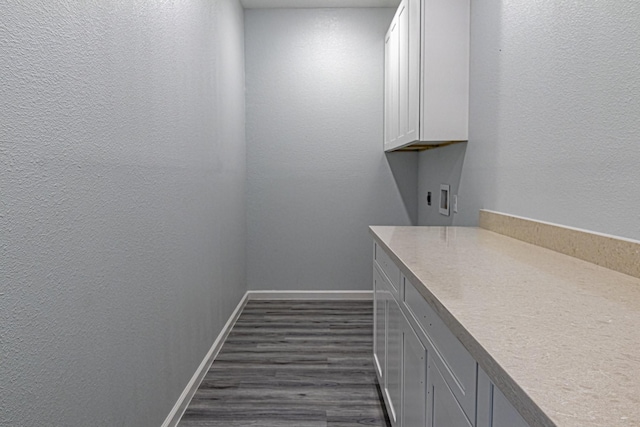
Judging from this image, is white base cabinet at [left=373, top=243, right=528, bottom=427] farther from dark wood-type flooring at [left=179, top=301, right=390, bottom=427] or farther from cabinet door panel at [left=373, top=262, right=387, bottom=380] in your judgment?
dark wood-type flooring at [left=179, top=301, right=390, bottom=427]

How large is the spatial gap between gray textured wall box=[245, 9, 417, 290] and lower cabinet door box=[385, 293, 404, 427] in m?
2.15

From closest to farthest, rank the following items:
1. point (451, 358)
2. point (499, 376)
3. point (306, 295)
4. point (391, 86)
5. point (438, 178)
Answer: point (499, 376) → point (451, 358) → point (438, 178) → point (391, 86) → point (306, 295)

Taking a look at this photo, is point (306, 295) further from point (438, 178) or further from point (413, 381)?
point (413, 381)

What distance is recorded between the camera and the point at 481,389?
33.0 inches

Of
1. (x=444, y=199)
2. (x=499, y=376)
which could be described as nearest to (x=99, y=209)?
(x=499, y=376)

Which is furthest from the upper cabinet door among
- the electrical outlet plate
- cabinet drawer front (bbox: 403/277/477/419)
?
cabinet drawer front (bbox: 403/277/477/419)

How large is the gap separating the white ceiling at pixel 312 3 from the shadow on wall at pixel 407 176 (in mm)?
1223

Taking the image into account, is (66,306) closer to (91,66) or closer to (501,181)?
(91,66)

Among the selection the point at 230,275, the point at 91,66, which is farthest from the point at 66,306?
the point at 230,275

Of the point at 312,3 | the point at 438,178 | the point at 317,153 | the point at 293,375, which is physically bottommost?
the point at 293,375

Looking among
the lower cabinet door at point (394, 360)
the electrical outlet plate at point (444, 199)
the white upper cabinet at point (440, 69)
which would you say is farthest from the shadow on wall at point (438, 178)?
the lower cabinet door at point (394, 360)

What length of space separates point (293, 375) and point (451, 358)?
1.74 meters

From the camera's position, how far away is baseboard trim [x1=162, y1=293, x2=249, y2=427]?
6.64 ft

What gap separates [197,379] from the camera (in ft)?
7.95
